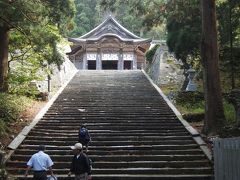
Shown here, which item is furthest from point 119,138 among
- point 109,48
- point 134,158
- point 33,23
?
point 109,48

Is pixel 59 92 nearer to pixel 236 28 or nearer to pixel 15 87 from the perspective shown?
pixel 15 87

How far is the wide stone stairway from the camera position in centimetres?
1215

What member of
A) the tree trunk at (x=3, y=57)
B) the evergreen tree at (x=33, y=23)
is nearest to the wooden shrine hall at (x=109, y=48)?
the evergreen tree at (x=33, y=23)

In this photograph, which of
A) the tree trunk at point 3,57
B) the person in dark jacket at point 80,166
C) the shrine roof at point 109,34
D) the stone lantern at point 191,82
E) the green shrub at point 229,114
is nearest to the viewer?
the person in dark jacket at point 80,166

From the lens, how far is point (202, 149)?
13477 millimetres

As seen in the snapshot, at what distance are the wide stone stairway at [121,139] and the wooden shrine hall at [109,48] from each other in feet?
68.7

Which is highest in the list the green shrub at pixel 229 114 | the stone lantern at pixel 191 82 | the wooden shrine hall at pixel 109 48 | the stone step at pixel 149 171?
the wooden shrine hall at pixel 109 48

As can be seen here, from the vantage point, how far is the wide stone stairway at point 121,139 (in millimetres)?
12148

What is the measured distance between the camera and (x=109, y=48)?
44406 millimetres

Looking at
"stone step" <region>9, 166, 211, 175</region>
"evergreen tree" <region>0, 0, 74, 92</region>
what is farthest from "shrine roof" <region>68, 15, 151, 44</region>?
"stone step" <region>9, 166, 211, 175</region>

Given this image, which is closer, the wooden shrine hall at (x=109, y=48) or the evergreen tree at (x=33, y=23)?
the evergreen tree at (x=33, y=23)

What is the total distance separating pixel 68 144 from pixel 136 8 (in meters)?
7.85

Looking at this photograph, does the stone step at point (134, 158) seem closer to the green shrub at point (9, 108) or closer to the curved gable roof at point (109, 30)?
the green shrub at point (9, 108)

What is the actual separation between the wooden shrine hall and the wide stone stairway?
20947 mm
